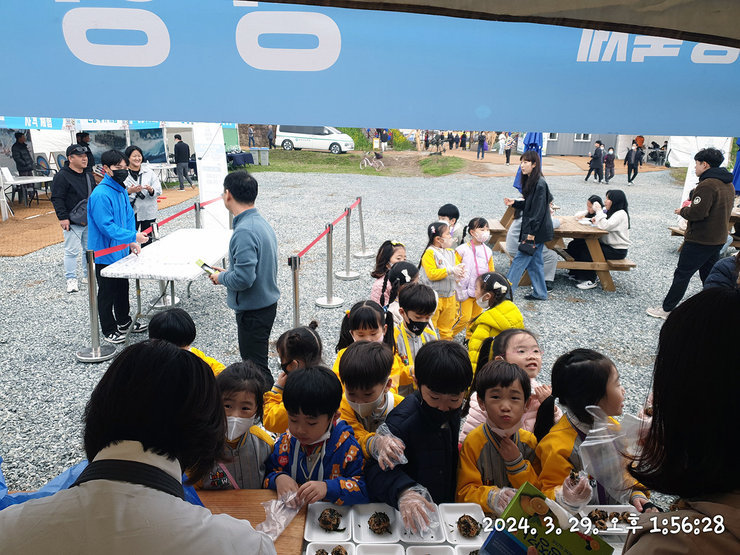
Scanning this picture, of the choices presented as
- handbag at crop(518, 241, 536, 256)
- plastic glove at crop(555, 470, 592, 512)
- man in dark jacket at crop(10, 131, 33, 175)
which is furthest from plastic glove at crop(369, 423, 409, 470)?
man in dark jacket at crop(10, 131, 33, 175)

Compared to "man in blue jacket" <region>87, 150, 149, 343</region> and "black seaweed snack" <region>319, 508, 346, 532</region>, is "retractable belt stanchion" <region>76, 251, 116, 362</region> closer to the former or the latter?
"man in blue jacket" <region>87, 150, 149, 343</region>

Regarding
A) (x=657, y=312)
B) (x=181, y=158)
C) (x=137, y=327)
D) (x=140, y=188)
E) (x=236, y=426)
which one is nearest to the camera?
(x=236, y=426)

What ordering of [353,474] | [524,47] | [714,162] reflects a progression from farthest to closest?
[714,162], [353,474], [524,47]

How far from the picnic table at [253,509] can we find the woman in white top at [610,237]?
656cm

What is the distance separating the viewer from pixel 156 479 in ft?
3.61

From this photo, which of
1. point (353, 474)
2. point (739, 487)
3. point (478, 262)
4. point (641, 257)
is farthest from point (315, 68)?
point (641, 257)

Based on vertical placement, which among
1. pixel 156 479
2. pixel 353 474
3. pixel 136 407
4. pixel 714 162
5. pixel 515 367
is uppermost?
pixel 714 162

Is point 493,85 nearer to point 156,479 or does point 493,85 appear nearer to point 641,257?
point 156,479

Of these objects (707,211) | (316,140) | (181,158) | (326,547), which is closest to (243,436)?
(326,547)

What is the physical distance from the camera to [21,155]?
12453mm

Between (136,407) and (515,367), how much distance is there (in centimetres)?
166

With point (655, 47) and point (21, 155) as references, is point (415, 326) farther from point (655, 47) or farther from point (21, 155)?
point (21, 155)

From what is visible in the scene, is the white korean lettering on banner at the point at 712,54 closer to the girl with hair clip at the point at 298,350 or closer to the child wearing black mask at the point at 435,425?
the child wearing black mask at the point at 435,425

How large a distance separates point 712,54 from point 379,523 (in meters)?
1.73
